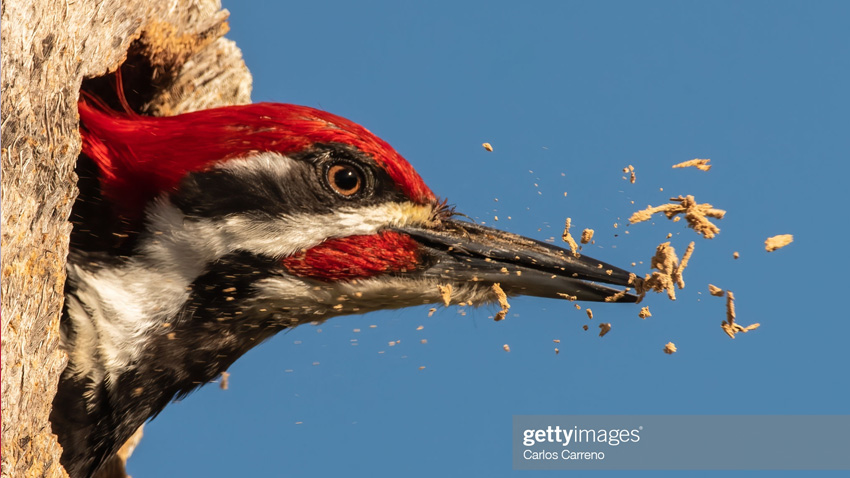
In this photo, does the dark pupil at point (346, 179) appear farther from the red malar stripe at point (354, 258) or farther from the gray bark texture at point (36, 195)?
the gray bark texture at point (36, 195)

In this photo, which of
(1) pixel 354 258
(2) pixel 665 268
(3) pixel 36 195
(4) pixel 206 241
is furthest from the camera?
(2) pixel 665 268

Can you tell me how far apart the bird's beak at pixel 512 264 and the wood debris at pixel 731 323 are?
293 mm

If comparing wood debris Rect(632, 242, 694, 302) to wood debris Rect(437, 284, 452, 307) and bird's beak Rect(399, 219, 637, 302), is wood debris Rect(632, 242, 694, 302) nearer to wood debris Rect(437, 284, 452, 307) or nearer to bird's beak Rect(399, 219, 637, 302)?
bird's beak Rect(399, 219, 637, 302)

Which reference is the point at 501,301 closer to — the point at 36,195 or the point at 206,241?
the point at 206,241

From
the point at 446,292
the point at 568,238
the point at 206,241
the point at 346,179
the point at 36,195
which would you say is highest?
the point at 568,238

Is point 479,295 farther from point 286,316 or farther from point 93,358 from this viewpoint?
point 93,358

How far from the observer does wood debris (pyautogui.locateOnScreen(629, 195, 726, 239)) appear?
311 cm

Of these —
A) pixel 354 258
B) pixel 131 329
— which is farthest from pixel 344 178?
pixel 131 329

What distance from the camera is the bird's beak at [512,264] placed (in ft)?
10.3

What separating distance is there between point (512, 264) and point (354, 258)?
1.69 feet

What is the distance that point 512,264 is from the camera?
3.21 metres

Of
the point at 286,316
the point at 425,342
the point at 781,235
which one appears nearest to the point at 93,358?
the point at 286,316

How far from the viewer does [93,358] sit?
2.93 meters

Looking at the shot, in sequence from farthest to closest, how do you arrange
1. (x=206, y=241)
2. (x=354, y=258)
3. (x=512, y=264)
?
(x=512, y=264) < (x=354, y=258) < (x=206, y=241)
